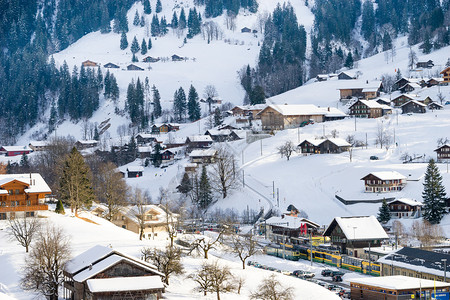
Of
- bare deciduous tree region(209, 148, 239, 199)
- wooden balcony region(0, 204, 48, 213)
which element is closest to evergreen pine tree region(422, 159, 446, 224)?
bare deciduous tree region(209, 148, 239, 199)

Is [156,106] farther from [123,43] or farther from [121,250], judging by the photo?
[121,250]

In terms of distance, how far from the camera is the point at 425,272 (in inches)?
1906

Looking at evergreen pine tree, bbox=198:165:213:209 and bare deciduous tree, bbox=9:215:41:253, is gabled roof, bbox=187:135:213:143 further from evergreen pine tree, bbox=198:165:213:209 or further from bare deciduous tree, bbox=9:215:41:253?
bare deciduous tree, bbox=9:215:41:253

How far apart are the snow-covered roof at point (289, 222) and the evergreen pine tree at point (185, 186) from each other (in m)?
18.4

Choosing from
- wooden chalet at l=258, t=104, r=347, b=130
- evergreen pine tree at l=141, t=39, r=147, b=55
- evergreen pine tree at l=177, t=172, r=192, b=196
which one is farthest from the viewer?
evergreen pine tree at l=141, t=39, r=147, b=55

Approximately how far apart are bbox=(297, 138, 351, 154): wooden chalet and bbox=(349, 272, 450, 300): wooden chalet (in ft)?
153

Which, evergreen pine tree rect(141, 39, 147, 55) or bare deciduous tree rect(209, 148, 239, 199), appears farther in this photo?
evergreen pine tree rect(141, 39, 147, 55)

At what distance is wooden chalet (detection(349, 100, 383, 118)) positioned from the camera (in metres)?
108

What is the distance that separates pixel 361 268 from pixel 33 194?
974 inches

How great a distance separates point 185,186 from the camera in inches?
3440

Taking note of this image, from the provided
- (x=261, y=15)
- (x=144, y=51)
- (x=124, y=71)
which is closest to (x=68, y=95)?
(x=124, y=71)

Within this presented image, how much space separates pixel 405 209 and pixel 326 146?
873 inches

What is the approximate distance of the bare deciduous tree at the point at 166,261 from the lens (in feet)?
136

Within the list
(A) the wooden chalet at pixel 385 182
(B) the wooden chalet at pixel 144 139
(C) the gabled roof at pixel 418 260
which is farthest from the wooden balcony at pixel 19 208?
(B) the wooden chalet at pixel 144 139
